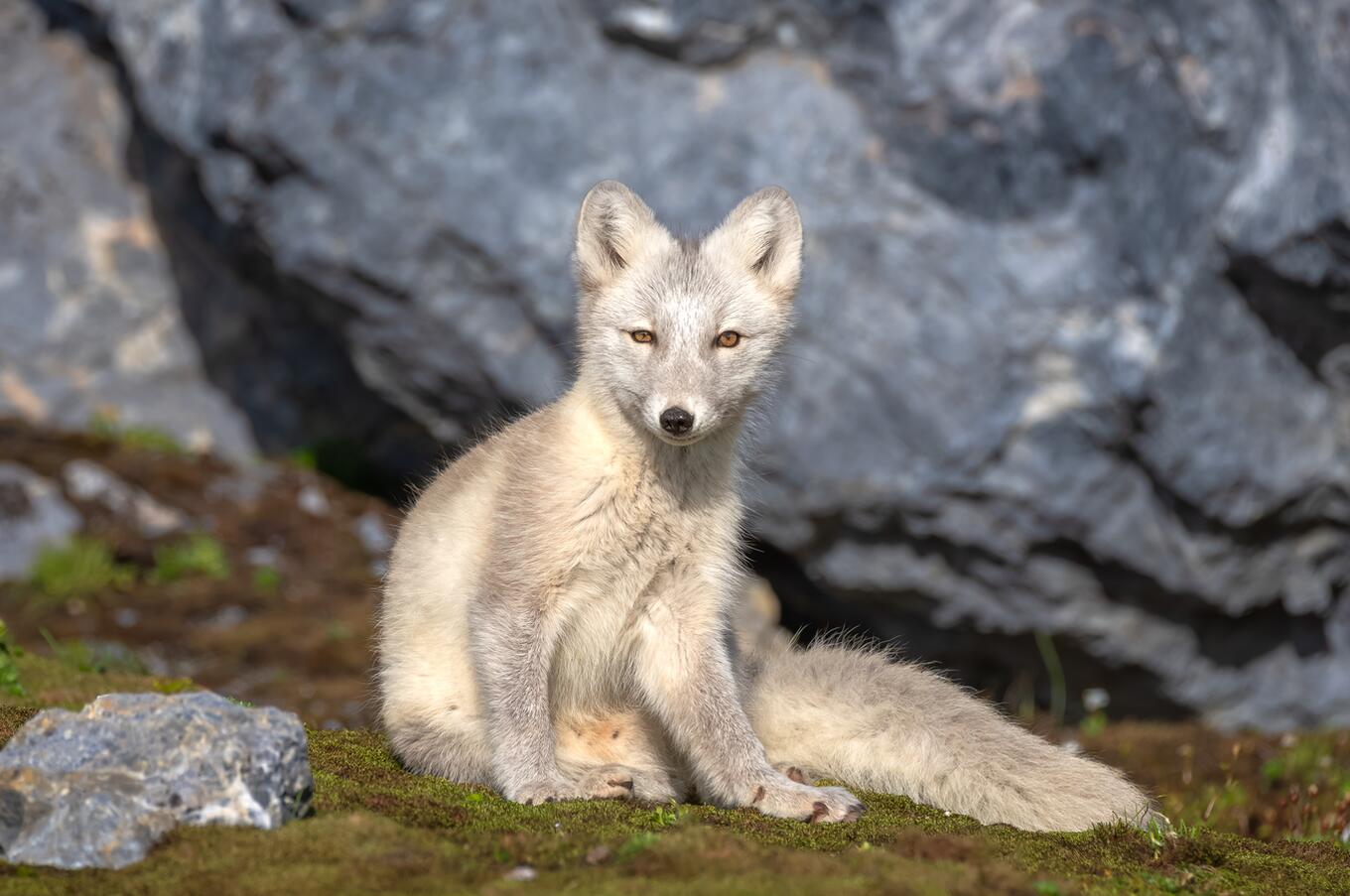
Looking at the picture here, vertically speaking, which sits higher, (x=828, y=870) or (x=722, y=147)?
(x=722, y=147)

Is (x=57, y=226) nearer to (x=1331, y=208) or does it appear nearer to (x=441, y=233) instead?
(x=441, y=233)

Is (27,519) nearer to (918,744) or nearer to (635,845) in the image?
(918,744)

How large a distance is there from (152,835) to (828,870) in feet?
5.25

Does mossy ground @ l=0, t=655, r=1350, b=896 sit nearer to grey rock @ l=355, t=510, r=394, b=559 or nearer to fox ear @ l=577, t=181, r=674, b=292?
fox ear @ l=577, t=181, r=674, b=292

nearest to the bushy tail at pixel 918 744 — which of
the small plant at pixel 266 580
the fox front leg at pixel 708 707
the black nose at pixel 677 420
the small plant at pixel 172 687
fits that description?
the fox front leg at pixel 708 707

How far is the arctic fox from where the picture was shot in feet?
14.5

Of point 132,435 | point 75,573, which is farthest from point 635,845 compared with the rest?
point 132,435

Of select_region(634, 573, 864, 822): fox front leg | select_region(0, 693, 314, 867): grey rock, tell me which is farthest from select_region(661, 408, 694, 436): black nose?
select_region(0, 693, 314, 867): grey rock

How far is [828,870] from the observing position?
3.12 metres

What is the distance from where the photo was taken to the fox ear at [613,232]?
5043mm

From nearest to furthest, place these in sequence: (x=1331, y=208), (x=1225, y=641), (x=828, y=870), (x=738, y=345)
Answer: (x=828, y=870) → (x=738, y=345) → (x=1331, y=208) → (x=1225, y=641)

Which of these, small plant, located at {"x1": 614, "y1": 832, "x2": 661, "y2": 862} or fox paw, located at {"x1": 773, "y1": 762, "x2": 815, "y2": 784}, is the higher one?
small plant, located at {"x1": 614, "y1": 832, "x2": 661, "y2": 862}

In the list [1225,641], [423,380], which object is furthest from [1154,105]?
[423,380]

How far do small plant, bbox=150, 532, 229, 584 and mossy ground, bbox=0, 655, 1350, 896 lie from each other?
18.3 feet
